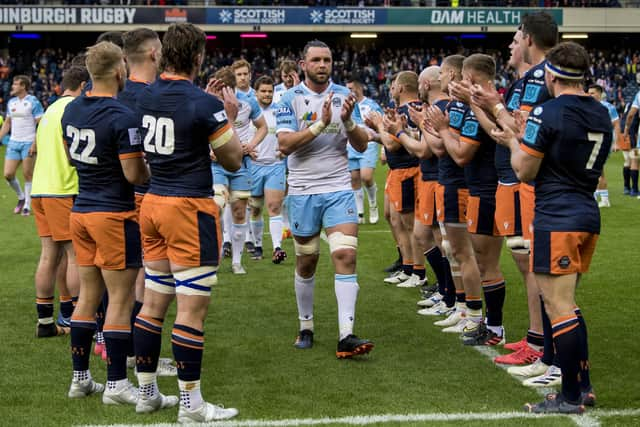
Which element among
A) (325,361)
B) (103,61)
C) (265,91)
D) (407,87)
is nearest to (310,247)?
(325,361)

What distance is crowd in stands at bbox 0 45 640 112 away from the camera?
43344mm

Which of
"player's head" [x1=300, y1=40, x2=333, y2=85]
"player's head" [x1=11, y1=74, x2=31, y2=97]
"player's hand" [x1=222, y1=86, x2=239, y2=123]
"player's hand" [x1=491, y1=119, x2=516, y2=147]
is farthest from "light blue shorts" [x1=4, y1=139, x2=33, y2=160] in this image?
"player's hand" [x1=491, y1=119, x2=516, y2=147]

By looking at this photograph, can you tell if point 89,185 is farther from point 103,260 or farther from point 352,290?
point 352,290

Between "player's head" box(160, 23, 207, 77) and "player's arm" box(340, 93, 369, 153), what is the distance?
156cm

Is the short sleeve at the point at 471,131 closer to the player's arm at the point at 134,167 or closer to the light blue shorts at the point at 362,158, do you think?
the player's arm at the point at 134,167

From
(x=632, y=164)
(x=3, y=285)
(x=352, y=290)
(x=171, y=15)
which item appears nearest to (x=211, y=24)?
(x=171, y=15)

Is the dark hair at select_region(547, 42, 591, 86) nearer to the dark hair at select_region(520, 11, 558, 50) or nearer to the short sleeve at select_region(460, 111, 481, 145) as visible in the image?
the dark hair at select_region(520, 11, 558, 50)

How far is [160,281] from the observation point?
5.43 m

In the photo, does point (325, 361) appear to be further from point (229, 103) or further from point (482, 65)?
point (482, 65)

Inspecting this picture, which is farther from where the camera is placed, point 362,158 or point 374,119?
point 362,158

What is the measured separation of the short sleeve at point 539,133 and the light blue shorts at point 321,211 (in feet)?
6.55

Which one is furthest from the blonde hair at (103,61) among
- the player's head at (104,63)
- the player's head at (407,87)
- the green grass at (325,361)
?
the player's head at (407,87)

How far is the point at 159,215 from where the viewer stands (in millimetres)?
5199

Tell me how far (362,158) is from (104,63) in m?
9.36
